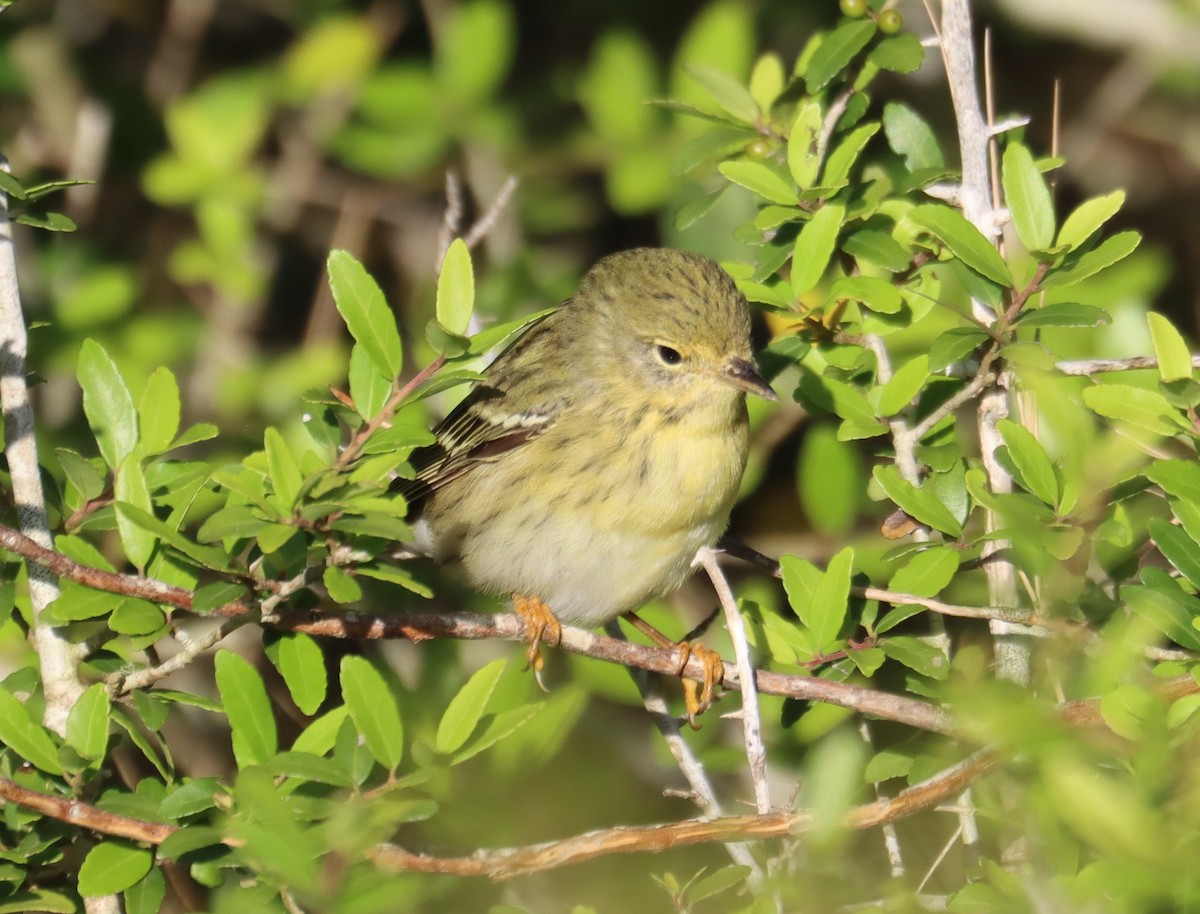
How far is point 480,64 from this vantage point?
18.1 feet

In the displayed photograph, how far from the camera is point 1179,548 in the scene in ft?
8.69

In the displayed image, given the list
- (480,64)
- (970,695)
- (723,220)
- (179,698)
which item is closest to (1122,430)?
(970,695)

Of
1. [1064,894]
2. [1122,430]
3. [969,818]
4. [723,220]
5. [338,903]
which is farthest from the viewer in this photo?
[723,220]

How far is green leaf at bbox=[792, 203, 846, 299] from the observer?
10.1 ft

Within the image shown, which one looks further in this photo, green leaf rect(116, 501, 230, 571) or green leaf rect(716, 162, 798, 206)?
green leaf rect(716, 162, 798, 206)

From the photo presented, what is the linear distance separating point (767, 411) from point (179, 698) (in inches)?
77.7

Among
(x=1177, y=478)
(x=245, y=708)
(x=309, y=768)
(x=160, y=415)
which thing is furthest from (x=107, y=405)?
(x=1177, y=478)

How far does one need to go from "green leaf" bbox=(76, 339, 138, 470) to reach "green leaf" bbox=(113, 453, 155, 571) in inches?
5.6

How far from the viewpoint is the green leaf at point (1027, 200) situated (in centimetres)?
287

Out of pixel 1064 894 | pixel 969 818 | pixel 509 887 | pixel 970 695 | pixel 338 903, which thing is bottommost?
pixel 509 887

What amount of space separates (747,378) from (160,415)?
1.47 meters

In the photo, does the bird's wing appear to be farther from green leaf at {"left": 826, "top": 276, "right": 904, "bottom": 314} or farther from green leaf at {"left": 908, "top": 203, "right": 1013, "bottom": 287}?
green leaf at {"left": 908, "top": 203, "right": 1013, "bottom": 287}

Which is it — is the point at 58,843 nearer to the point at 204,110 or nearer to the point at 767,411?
the point at 767,411

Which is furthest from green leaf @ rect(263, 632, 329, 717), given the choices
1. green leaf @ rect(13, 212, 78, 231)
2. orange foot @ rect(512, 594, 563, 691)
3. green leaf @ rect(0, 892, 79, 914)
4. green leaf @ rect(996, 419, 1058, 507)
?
green leaf @ rect(996, 419, 1058, 507)
